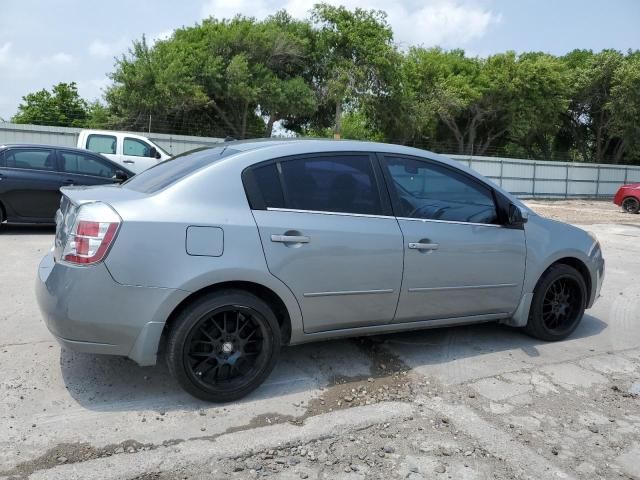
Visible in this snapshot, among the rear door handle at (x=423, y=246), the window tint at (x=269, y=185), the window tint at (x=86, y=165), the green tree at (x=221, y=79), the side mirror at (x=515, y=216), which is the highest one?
the green tree at (x=221, y=79)

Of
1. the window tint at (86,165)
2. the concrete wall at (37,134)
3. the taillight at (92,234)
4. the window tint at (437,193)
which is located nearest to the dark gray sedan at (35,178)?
the window tint at (86,165)

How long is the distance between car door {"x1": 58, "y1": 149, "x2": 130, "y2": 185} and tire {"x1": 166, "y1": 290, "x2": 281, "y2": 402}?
22.6 feet

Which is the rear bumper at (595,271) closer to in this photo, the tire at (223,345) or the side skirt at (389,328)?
the side skirt at (389,328)

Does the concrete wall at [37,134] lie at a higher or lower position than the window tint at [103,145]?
higher

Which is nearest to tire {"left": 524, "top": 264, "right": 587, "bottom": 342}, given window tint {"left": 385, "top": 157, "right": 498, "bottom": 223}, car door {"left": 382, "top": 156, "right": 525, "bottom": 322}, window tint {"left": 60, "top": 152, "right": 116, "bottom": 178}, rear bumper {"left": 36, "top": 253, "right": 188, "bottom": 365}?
car door {"left": 382, "top": 156, "right": 525, "bottom": 322}

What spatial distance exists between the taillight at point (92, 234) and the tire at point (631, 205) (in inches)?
795

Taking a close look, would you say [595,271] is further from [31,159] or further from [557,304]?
[31,159]

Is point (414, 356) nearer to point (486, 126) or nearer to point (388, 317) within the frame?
point (388, 317)

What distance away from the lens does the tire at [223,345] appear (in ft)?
10.7

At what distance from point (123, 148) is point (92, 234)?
10.8 meters

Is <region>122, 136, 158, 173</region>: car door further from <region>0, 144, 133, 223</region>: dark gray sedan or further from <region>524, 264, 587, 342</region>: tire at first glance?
<region>524, 264, 587, 342</region>: tire

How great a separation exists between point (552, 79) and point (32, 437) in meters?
36.8

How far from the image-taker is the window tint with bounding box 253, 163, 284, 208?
3.53 metres

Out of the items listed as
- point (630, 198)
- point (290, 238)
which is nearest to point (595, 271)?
point (290, 238)
